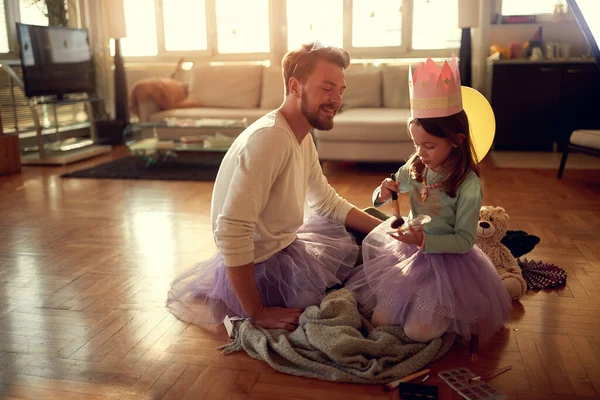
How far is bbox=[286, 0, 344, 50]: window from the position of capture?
249 inches

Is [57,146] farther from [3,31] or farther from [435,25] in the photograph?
[435,25]

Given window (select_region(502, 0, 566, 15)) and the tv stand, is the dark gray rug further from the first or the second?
window (select_region(502, 0, 566, 15))

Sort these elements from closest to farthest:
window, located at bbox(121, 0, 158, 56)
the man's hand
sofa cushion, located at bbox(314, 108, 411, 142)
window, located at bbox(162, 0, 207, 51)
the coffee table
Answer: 1. the man's hand
2. sofa cushion, located at bbox(314, 108, 411, 142)
3. the coffee table
4. window, located at bbox(162, 0, 207, 51)
5. window, located at bbox(121, 0, 158, 56)

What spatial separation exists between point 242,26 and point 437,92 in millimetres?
5317

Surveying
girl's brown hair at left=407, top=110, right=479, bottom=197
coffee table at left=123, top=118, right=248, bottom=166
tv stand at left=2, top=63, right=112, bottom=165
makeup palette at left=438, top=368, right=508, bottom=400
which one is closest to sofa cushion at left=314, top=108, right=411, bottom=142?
coffee table at left=123, top=118, right=248, bottom=166

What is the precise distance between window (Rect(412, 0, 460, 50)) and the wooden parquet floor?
270cm

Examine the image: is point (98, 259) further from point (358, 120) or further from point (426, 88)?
point (358, 120)

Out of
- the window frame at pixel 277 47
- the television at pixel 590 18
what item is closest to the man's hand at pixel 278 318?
the television at pixel 590 18

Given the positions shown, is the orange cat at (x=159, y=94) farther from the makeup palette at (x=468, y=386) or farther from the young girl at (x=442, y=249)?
the makeup palette at (x=468, y=386)

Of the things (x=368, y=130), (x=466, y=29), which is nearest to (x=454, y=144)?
(x=368, y=130)

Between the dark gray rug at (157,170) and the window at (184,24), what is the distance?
6.46 ft

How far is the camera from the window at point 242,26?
6.54 metres

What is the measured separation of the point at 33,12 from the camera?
597 centimetres

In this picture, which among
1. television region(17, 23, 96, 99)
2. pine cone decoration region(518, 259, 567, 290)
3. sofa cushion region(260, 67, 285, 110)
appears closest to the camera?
pine cone decoration region(518, 259, 567, 290)
